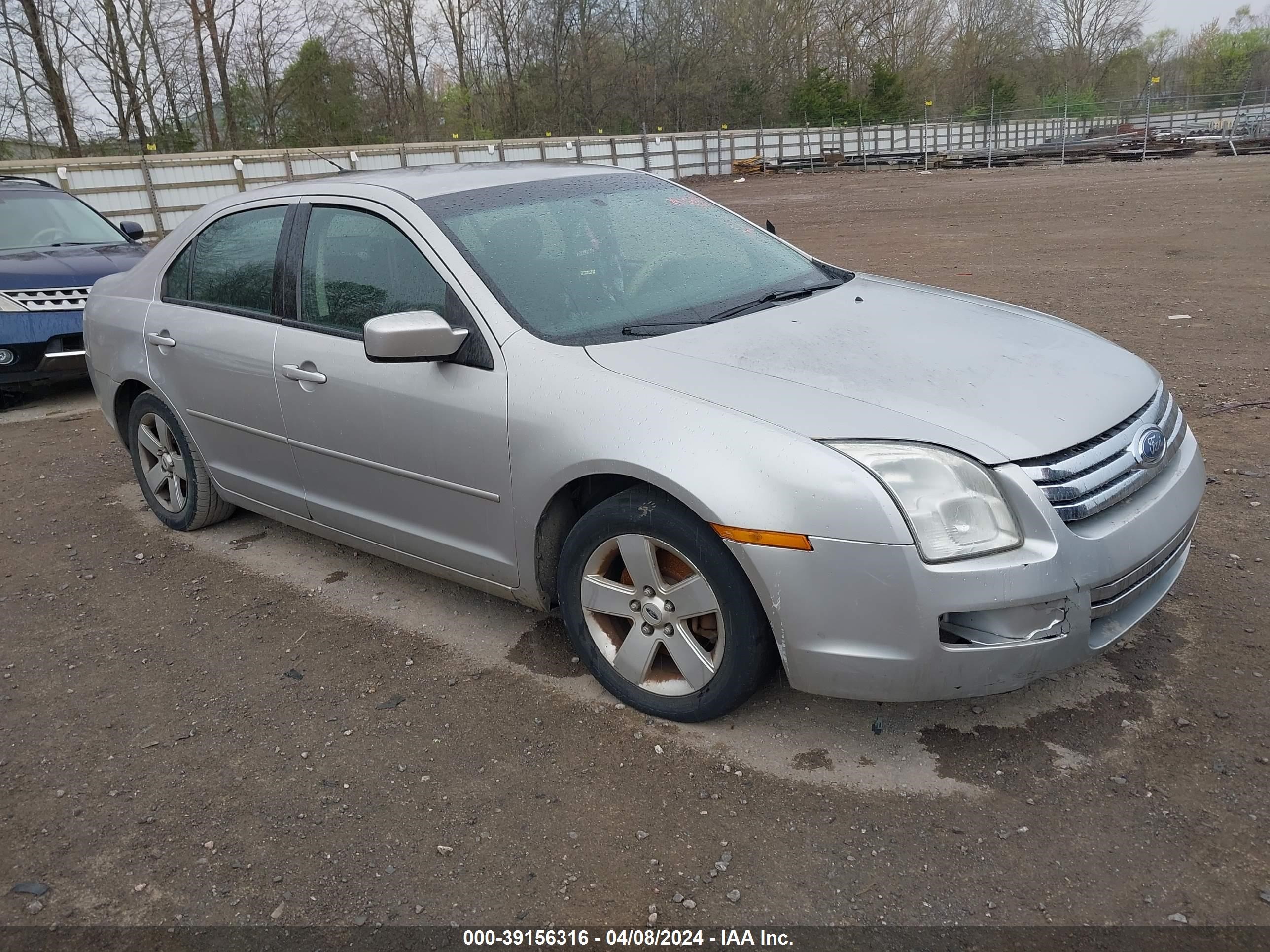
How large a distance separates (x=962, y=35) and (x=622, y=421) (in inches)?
2841

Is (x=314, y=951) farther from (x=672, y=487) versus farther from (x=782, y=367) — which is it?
(x=782, y=367)

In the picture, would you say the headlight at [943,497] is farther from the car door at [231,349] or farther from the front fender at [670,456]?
the car door at [231,349]

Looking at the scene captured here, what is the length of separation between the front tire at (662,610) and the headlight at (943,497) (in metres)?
0.48

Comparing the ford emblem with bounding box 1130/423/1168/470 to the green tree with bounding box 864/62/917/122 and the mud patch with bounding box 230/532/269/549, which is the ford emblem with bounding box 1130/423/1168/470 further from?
the green tree with bounding box 864/62/917/122

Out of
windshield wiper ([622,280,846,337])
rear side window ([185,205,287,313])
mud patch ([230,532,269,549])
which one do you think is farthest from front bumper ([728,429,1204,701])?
mud patch ([230,532,269,549])

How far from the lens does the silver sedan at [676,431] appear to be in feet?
8.40

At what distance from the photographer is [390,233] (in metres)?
3.58

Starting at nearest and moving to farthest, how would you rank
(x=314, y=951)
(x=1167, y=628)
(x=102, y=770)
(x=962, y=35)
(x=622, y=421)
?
(x=314, y=951)
(x=622, y=421)
(x=102, y=770)
(x=1167, y=628)
(x=962, y=35)

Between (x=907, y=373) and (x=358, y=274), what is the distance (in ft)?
6.71

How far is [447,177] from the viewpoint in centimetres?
391

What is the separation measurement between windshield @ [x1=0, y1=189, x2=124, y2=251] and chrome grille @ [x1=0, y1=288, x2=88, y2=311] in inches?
37.0

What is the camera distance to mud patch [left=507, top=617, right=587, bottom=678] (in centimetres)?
346

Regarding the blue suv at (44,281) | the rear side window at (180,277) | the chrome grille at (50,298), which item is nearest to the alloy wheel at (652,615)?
the rear side window at (180,277)

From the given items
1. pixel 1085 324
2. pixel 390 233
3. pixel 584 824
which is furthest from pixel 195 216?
pixel 1085 324
